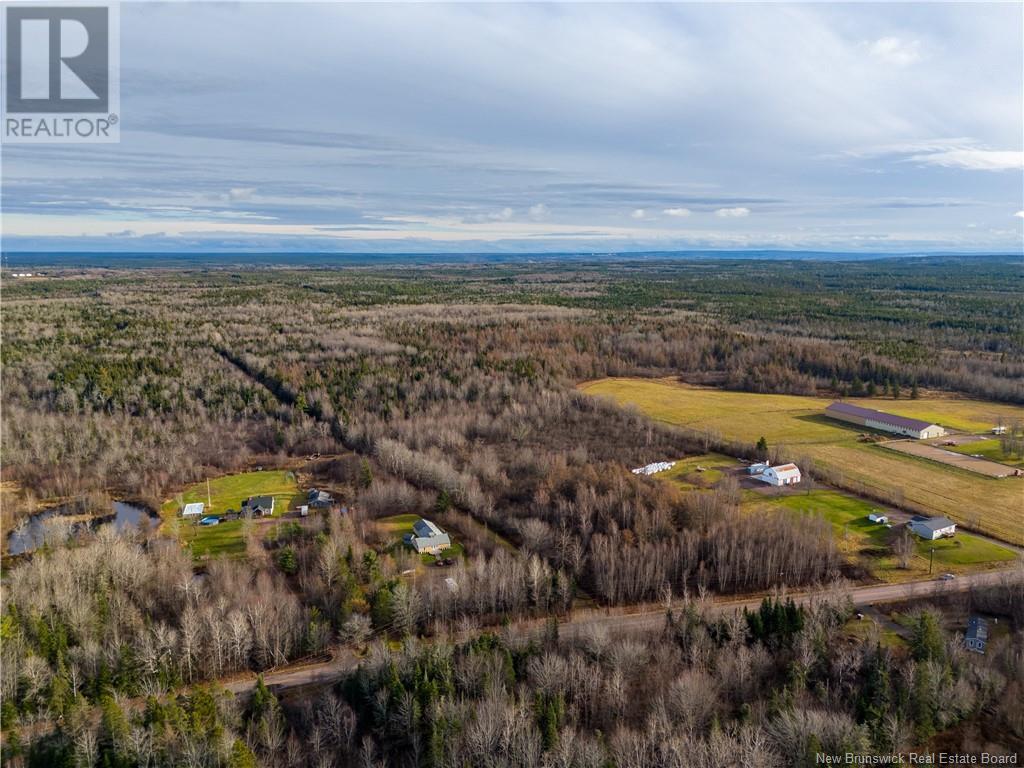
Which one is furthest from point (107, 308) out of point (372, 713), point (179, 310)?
point (372, 713)

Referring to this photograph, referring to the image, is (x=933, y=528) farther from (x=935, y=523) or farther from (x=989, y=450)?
(x=989, y=450)

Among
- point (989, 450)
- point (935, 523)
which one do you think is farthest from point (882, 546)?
point (989, 450)

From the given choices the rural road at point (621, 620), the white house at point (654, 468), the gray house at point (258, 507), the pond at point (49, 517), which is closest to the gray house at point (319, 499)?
the gray house at point (258, 507)

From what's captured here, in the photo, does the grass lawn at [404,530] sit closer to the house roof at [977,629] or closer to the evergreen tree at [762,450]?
the house roof at [977,629]

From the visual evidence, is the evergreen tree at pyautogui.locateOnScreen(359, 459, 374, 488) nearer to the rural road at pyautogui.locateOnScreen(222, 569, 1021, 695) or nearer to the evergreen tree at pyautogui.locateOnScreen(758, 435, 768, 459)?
the rural road at pyautogui.locateOnScreen(222, 569, 1021, 695)

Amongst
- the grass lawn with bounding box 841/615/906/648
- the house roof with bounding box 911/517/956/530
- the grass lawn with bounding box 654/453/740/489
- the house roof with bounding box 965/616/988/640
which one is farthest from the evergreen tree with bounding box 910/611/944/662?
the grass lawn with bounding box 654/453/740/489
